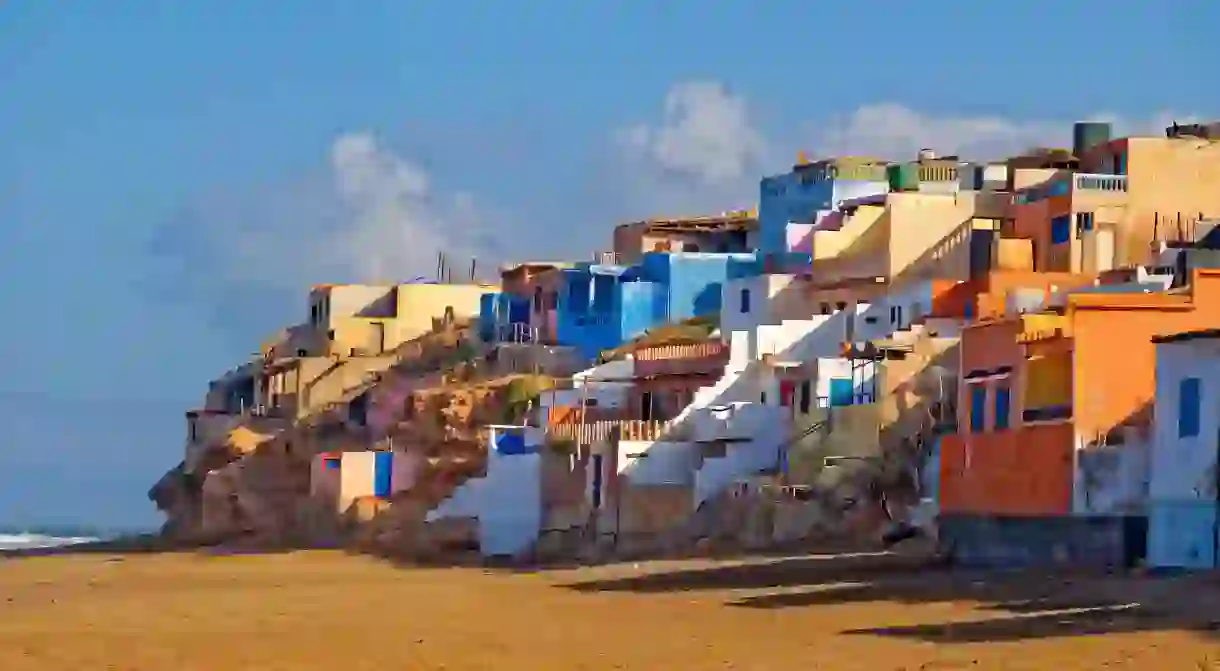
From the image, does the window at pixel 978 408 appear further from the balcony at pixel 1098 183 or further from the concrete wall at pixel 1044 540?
the balcony at pixel 1098 183

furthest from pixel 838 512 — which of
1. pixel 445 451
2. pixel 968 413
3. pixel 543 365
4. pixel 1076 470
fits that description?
pixel 543 365

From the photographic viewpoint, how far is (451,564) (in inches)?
1695

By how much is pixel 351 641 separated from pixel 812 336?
2101cm

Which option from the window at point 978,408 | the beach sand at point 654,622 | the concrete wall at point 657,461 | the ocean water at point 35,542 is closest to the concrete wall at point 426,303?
the ocean water at point 35,542

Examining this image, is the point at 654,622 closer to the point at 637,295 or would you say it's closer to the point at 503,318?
the point at 637,295

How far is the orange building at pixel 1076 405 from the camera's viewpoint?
28656 mm

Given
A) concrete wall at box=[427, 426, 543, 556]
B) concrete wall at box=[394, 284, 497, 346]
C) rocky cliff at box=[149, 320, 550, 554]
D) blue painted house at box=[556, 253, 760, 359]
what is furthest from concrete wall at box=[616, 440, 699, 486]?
concrete wall at box=[394, 284, 497, 346]

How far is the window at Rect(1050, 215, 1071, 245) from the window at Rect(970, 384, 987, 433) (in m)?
15.2

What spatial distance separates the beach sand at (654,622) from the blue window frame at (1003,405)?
229 cm

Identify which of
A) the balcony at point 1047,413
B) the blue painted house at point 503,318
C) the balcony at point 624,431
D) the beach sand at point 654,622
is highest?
the blue painted house at point 503,318

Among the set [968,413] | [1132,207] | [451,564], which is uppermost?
[1132,207]

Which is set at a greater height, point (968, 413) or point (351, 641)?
point (968, 413)

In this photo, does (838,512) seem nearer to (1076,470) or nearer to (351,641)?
(1076,470)

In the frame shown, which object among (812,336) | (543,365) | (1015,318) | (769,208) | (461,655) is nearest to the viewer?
(461,655)
